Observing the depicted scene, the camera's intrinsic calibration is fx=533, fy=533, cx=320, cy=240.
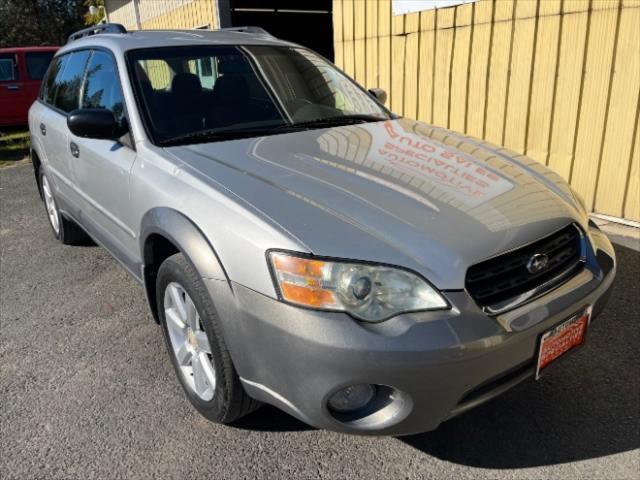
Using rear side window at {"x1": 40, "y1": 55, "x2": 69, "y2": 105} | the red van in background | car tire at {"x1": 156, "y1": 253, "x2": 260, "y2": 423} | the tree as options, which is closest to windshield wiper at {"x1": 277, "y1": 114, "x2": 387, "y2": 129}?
car tire at {"x1": 156, "y1": 253, "x2": 260, "y2": 423}

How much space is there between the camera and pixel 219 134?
2.76 m

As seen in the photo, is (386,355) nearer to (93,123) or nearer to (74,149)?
(93,123)

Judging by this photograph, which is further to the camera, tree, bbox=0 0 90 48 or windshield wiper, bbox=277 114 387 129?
tree, bbox=0 0 90 48

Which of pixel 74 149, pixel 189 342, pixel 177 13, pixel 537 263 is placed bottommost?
pixel 189 342

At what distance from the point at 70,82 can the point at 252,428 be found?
2.98 m

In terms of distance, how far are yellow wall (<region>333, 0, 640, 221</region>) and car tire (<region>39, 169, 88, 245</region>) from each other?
3788 mm

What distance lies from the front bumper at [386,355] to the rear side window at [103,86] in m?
1.57

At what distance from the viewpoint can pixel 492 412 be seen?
2.38m

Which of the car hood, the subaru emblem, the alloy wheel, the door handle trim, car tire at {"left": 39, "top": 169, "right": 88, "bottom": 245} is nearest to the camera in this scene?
the car hood

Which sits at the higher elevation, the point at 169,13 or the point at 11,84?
the point at 169,13

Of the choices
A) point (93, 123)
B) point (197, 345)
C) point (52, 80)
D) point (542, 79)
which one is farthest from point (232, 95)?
point (542, 79)

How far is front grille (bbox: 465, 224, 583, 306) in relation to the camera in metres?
1.85

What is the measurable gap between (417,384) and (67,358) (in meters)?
2.12

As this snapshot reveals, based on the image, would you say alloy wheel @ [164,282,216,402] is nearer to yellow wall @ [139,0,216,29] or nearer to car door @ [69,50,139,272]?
car door @ [69,50,139,272]
